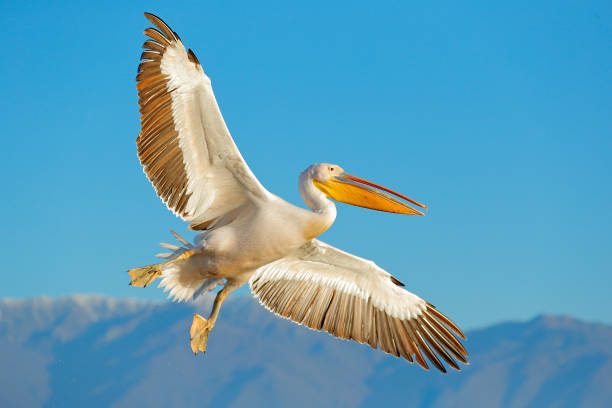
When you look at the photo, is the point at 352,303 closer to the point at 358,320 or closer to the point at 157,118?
the point at 358,320

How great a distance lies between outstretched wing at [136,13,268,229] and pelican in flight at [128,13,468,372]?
1 centimetres

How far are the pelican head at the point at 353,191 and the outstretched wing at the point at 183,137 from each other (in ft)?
2.81

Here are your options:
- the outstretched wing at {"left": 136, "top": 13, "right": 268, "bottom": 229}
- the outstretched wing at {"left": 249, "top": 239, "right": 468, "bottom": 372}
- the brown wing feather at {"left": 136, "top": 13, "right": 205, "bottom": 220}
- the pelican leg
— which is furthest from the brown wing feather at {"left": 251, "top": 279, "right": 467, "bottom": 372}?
the brown wing feather at {"left": 136, "top": 13, "right": 205, "bottom": 220}

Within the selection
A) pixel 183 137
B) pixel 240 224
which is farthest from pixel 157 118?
pixel 240 224

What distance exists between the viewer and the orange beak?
870cm

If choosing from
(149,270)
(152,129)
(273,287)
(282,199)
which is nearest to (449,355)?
(273,287)

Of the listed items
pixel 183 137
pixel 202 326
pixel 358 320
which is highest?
pixel 183 137

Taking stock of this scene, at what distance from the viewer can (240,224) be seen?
8.25m

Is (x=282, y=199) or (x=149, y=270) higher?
(x=282, y=199)

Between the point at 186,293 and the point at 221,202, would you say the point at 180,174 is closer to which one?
the point at 221,202

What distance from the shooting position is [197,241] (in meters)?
8.37

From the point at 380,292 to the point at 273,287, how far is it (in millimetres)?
1511

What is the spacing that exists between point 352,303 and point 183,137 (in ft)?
11.1

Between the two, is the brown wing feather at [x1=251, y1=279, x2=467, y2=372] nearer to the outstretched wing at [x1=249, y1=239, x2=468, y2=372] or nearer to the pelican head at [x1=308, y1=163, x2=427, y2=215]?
the outstretched wing at [x1=249, y1=239, x2=468, y2=372]
